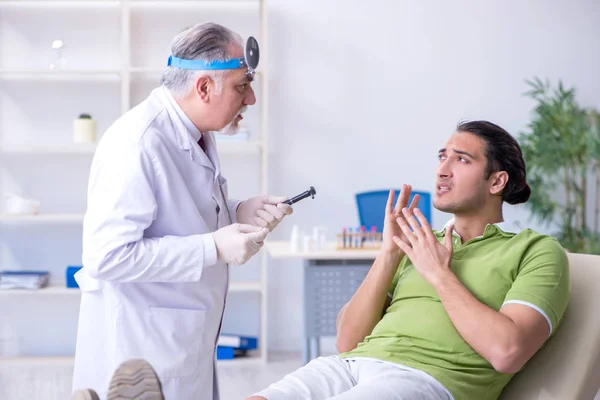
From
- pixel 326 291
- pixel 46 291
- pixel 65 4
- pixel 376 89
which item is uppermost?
pixel 65 4

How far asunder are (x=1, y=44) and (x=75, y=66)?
0.44m

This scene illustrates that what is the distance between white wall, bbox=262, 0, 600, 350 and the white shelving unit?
0.65 ft

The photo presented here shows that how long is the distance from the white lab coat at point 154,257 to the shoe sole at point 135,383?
1.32 ft

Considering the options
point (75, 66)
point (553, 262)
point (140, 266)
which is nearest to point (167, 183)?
point (140, 266)

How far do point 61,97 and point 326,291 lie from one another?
2.07 meters

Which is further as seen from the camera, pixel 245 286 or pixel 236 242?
pixel 245 286

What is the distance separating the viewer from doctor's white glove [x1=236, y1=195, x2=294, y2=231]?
80.4 inches

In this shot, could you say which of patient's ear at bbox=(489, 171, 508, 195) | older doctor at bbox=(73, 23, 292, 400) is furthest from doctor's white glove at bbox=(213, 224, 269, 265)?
patient's ear at bbox=(489, 171, 508, 195)

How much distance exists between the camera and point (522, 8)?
4.83m

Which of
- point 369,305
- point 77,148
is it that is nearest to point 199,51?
point 369,305

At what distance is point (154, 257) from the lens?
1.69m

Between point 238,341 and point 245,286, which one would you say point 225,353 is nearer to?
point 238,341

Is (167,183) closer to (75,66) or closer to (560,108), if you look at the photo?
(75,66)

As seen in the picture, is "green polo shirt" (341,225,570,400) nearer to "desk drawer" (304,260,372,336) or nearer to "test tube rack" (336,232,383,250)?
"desk drawer" (304,260,372,336)
